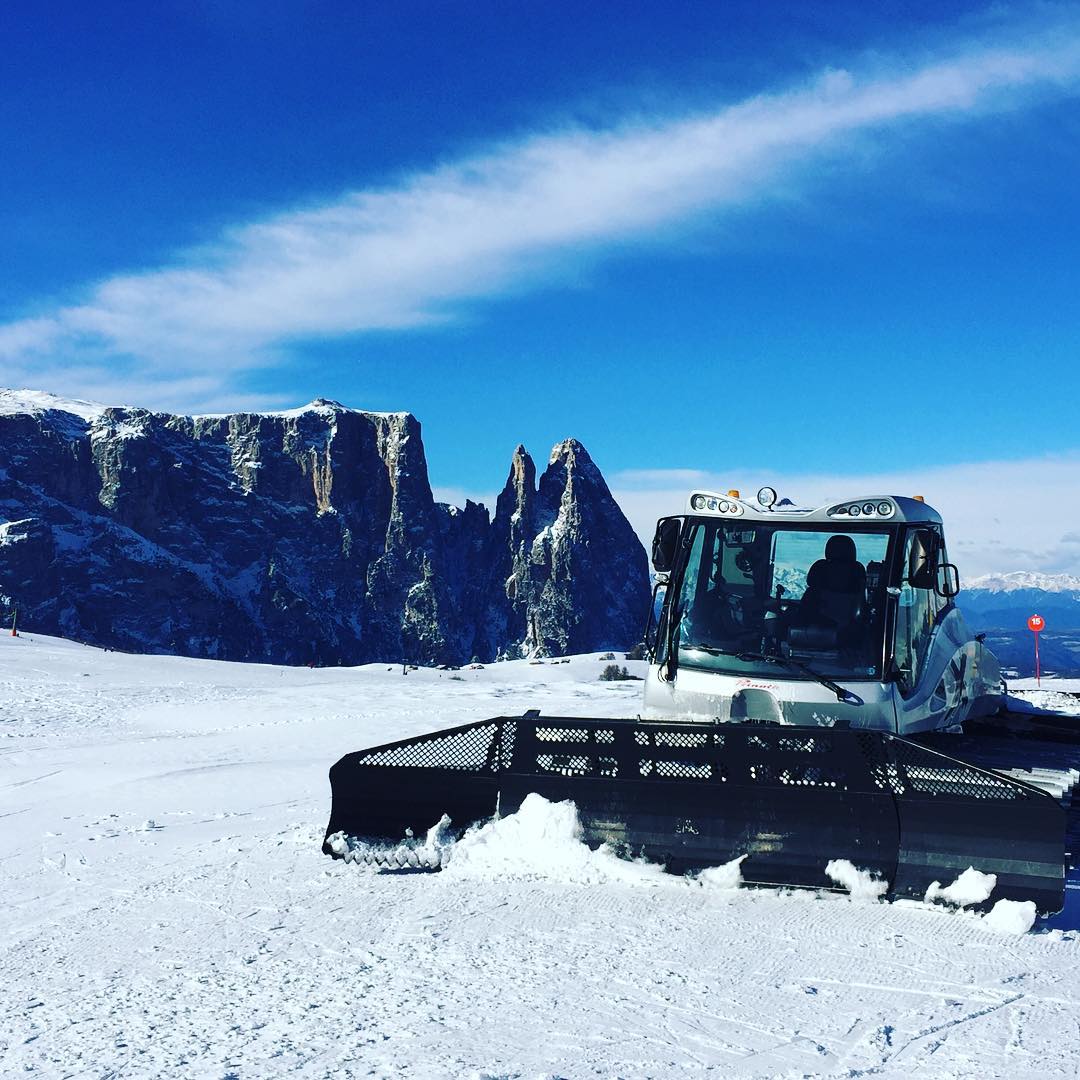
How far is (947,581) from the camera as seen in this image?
7742mm

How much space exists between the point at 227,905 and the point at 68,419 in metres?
190

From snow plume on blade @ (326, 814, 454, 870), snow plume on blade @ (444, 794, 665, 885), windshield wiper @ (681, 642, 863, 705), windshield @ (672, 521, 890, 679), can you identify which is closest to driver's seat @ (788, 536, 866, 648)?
windshield @ (672, 521, 890, 679)

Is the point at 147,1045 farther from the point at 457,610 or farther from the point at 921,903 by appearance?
the point at 457,610

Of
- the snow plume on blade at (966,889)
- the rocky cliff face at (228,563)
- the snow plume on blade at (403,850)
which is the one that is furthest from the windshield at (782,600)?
the rocky cliff face at (228,563)

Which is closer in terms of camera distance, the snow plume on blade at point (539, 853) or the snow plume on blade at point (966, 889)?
the snow plume on blade at point (966, 889)

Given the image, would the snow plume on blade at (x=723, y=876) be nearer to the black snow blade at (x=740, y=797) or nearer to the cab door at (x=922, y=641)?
the black snow blade at (x=740, y=797)

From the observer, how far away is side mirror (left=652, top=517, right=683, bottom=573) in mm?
7812

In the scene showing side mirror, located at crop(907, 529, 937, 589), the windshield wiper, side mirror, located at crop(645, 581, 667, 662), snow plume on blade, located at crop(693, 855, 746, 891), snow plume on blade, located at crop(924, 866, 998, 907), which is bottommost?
snow plume on blade, located at crop(693, 855, 746, 891)

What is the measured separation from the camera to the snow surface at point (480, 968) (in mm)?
3818

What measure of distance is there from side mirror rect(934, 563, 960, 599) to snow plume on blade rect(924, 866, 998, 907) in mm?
2395

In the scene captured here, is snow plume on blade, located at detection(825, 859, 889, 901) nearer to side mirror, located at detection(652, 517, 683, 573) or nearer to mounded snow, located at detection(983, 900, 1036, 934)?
mounded snow, located at detection(983, 900, 1036, 934)

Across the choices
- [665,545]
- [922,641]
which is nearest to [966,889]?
[922,641]

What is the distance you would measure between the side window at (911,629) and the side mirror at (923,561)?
0.03 metres

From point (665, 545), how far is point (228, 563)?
18534 centimetres
